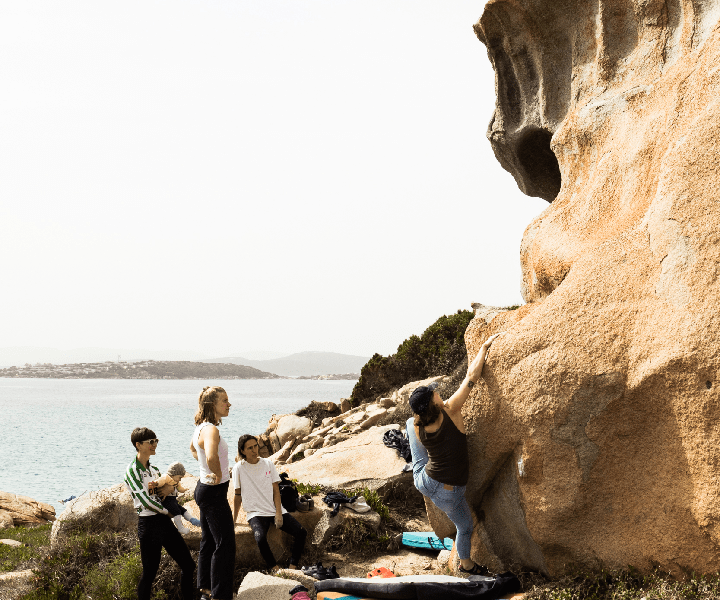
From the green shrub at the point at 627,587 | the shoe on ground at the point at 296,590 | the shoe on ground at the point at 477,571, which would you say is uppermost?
the green shrub at the point at 627,587

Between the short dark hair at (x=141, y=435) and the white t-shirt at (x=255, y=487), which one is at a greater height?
the short dark hair at (x=141, y=435)

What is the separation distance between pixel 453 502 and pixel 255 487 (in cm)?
231

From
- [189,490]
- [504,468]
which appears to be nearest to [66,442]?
[189,490]

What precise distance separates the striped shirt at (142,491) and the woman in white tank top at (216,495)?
40cm

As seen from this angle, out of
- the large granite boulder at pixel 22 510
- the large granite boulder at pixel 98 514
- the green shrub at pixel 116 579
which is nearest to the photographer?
the green shrub at pixel 116 579

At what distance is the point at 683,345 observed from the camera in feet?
15.9

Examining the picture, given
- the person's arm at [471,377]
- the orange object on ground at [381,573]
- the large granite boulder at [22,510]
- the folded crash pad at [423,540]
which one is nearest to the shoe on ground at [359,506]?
the folded crash pad at [423,540]

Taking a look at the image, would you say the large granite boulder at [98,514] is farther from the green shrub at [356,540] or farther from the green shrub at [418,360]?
the green shrub at [418,360]

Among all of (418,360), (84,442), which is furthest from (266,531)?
(84,442)

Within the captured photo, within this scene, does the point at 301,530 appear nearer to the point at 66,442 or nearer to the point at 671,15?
the point at 671,15

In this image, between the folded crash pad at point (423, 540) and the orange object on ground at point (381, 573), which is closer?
the orange object on ground at point (381, 573)

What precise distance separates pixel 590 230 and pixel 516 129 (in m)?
3.21

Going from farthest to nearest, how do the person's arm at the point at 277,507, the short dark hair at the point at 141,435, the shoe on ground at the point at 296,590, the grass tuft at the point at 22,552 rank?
the grass tuft at the point at 22,552, the person's arm at the point at 277,507, the shoe on ground at the point at 296,590, the short dark hair at the point at 141,435

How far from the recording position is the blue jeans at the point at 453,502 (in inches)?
233
